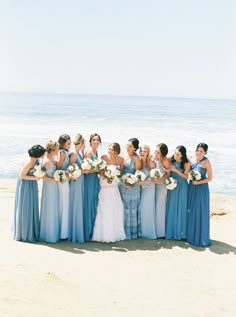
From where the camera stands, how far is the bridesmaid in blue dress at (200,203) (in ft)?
29.5

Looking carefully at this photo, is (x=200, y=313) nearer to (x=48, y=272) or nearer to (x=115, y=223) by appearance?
(x=48, y=272)

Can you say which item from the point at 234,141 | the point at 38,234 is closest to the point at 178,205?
the point at 38,234

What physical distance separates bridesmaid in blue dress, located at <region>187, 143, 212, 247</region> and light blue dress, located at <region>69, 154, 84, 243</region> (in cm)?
233

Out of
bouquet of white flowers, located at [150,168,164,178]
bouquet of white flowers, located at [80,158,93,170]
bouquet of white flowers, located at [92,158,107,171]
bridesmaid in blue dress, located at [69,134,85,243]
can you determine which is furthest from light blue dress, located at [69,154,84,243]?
bouquet of white flowers, located at [150,168,164,178]

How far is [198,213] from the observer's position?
909cm

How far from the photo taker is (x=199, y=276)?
7.63 metres

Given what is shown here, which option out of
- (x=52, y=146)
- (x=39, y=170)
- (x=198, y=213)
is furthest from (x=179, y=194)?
(x=39, y=170)

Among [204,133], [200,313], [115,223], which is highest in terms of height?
[204,133]

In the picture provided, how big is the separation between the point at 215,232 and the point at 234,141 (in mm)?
23462

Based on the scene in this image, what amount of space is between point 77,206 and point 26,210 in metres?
1.03

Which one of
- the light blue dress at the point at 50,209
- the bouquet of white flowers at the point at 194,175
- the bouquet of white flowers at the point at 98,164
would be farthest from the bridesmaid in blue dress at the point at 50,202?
the bouquet of white flowers at the point at 194,175

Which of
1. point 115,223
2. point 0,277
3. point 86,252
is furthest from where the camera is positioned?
point 115,223

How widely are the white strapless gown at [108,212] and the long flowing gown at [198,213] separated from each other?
1.51m

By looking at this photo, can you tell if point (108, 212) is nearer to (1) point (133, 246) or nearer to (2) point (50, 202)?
(1) point (133, 246)
